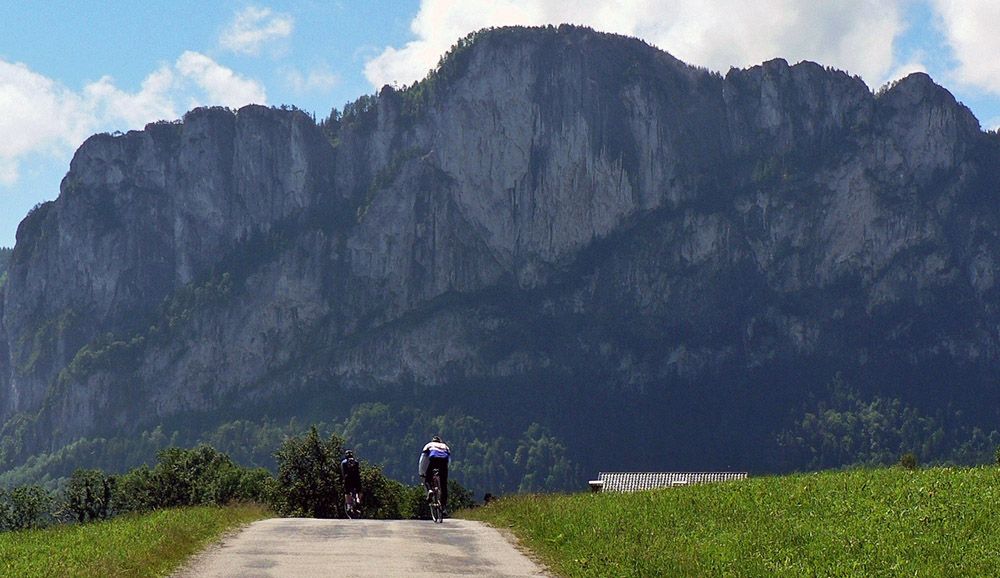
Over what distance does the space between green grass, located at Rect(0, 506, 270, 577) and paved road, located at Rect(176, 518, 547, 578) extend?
1.78 feet

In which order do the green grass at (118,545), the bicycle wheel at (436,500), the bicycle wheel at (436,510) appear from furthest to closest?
1. the bicycle wheel at (436,500)
2. the bicycle wheel at (436,510)
3. the green grass at (118,545)

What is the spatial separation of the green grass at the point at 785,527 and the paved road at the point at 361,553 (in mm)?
977

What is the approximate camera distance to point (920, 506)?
92.9 ft

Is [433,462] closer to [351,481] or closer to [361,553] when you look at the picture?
[351,481]

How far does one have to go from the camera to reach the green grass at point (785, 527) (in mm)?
22938

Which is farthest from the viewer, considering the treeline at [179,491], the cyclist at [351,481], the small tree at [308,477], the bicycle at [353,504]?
the small tree at [308,477]

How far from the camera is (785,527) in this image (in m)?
26.8

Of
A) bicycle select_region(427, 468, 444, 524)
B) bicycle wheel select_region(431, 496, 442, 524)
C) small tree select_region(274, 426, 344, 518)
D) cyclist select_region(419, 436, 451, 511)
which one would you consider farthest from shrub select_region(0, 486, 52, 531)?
bicycle wheel select_region(431, 496, 442, 524)

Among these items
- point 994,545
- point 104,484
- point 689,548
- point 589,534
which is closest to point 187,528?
point 589,534

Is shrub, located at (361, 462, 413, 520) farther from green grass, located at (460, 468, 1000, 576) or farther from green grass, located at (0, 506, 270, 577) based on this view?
green grass, located at (460, 468, 1000, 576)

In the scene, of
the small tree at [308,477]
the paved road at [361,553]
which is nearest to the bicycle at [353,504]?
the paved road at [361,553]

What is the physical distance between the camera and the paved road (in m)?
23.6

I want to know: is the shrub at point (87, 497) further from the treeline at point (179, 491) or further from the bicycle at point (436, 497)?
the bicycle at point (436, 497)

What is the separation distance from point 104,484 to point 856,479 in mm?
43269
